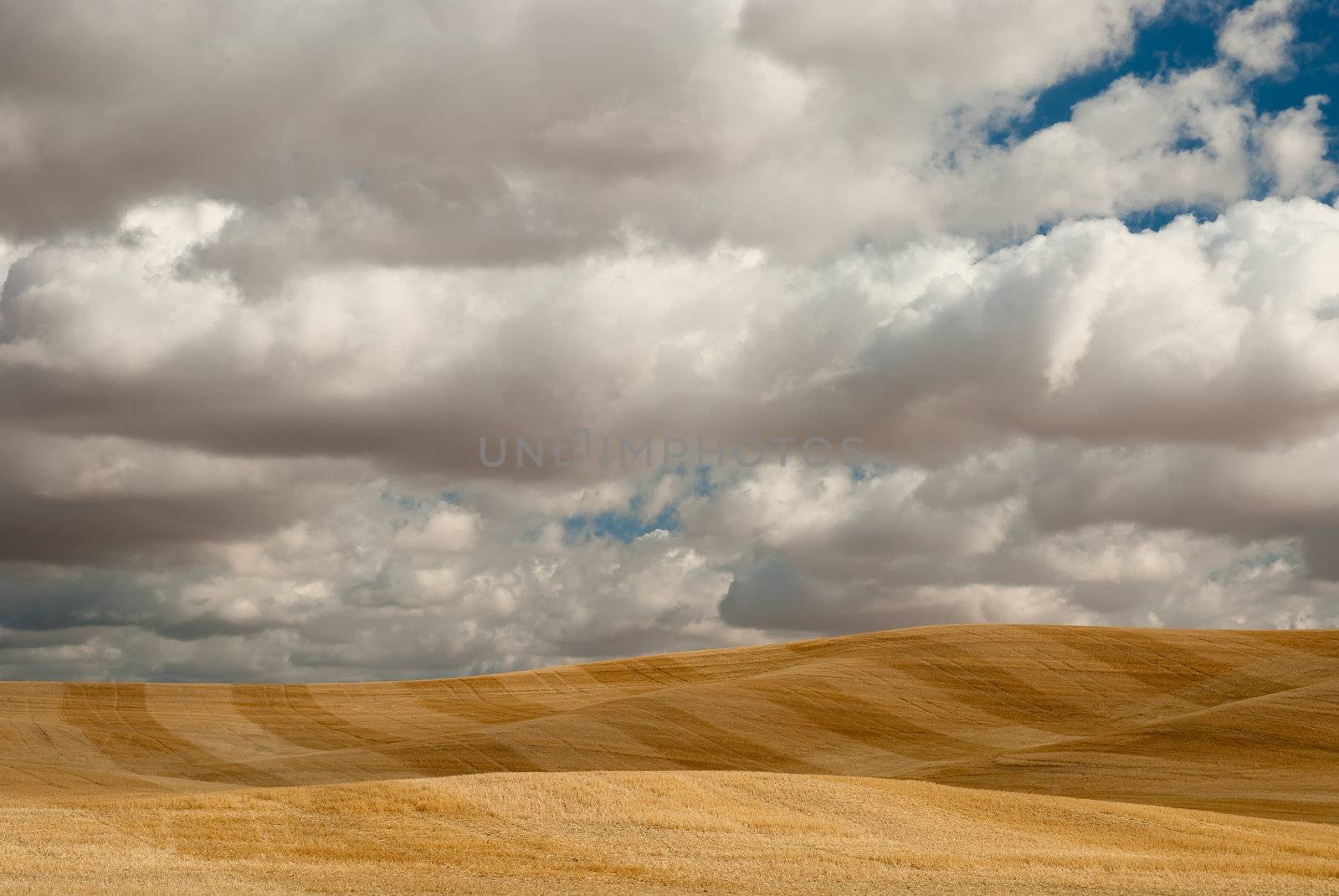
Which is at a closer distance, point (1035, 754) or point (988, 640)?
point (1035, 754)

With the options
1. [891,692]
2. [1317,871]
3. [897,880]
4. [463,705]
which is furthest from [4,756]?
[1317,871]

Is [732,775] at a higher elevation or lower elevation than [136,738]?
higher

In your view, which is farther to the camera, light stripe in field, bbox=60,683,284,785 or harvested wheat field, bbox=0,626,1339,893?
light stripe in field, bbox=60,683,284,785

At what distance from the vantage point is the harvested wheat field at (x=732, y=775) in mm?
25312

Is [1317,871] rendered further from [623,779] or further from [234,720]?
[234,720]

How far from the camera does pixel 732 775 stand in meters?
36.0

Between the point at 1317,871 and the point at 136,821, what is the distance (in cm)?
2442

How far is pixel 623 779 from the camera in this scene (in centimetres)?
3353

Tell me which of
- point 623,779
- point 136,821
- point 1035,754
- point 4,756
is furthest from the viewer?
A: point 4,756

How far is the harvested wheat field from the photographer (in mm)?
25312

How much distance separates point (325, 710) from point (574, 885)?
5651 centimetres

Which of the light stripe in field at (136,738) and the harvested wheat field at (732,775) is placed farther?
the light stripe in field at (136,738)

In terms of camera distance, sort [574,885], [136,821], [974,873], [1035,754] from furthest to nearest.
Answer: [1035,754], [136,821], [974,873], [574,885]

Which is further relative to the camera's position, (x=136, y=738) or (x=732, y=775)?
(x=136, y=738)
